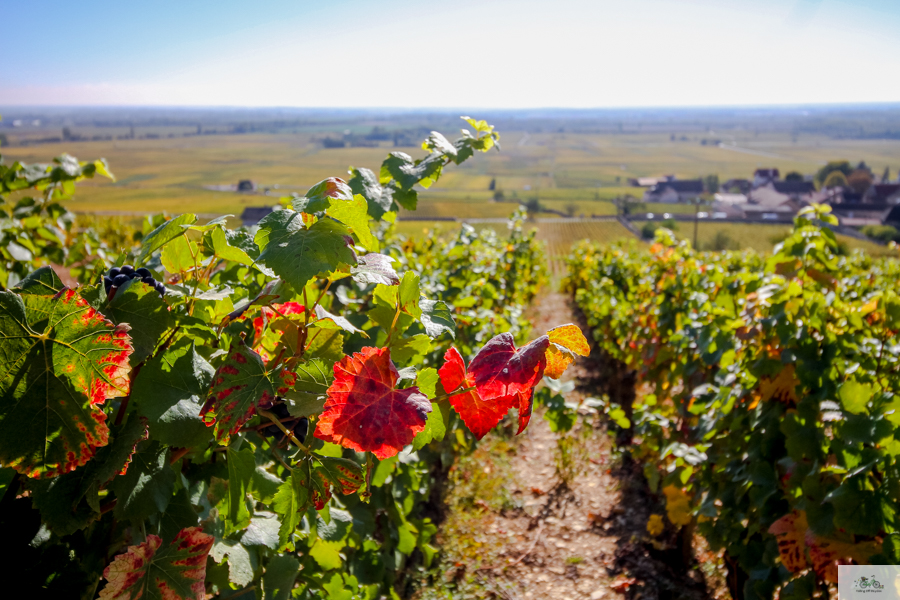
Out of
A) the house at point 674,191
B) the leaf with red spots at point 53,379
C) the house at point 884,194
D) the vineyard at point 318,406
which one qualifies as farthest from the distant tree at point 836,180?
the leaf with red spots at point 53,379

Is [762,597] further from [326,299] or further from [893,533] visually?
[326,299]

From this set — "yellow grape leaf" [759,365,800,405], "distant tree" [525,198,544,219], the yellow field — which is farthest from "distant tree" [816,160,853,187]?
Result: "yellow grape leaf" [759,365,800,405]

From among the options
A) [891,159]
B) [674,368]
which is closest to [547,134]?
[891,159]

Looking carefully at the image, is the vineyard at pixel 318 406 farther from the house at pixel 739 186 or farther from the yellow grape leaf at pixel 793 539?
the house at pixel 739 186

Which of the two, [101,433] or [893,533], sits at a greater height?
[101,433]

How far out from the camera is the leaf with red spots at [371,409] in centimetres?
62

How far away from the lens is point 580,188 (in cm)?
8988

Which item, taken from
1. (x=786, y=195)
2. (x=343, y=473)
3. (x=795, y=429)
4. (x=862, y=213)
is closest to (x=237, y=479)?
(x=343, y=473)

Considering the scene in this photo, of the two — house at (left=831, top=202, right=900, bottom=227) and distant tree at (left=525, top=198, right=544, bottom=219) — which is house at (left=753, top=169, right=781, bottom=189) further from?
distant tree at (left=525, top=198, right=544, bottom=219)

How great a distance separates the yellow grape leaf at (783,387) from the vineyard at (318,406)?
0.02 m

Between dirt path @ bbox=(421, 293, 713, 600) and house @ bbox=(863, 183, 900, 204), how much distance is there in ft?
265

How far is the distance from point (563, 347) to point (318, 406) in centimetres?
33

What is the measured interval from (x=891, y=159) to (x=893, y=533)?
137736 mm

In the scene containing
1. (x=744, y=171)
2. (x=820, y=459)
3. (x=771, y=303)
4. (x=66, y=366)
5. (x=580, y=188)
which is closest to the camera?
(x=66, y=366)
